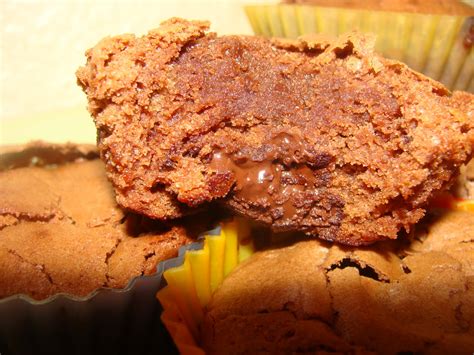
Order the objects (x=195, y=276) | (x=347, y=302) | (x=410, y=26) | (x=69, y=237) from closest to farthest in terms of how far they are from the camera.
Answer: (x=347, y=302), (x=195, y=276), (x=69, y=237), (x=410, y=26)

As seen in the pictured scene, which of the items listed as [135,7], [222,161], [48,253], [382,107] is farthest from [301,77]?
[135,7]

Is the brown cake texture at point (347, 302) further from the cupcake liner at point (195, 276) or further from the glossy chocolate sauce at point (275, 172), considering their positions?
the glossy chocolate sauce at point (275, 172)

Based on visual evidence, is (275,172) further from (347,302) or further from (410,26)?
(410,26)

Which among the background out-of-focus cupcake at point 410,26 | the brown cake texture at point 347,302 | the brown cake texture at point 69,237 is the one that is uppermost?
the background out-of-focus cupcake at point 410,26

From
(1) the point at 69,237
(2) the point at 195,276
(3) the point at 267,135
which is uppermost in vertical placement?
(3) the point at 267,135

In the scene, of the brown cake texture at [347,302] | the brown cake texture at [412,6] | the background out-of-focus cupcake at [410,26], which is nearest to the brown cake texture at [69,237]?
the brown cake texture at [347,302]

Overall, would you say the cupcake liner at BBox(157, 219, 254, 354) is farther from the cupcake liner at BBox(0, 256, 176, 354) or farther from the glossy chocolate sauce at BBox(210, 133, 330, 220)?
the glossy chocolate sauce at BBox(210, 133, 330, 220)

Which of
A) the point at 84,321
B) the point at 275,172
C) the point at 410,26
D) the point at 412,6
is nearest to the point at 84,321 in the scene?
the point at 84,321

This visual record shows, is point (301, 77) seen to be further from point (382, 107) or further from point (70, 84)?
point (70, 84)
